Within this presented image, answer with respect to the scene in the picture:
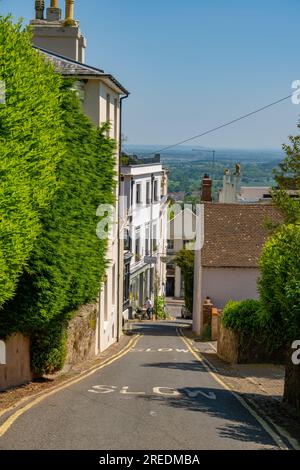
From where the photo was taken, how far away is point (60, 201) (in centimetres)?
1944

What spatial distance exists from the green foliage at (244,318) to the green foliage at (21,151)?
12150 millimetres

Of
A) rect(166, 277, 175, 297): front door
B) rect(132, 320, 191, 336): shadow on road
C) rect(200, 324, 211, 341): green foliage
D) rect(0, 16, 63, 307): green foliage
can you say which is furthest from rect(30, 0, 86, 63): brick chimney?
rect(166, 277, 175, 297): front door

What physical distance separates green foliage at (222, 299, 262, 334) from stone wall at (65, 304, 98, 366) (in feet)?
17.6

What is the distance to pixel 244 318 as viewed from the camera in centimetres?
2852

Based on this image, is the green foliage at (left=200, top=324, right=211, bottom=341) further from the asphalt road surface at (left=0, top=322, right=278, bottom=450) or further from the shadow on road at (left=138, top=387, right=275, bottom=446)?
the shadow on road at (left=138, top=387, right=275, bottom=446)

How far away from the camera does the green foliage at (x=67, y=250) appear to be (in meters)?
18.5

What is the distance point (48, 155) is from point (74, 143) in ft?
15.0

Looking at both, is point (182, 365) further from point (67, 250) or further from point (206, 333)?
point (206, 333)

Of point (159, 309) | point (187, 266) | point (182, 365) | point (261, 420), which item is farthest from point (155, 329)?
point (261, 420)

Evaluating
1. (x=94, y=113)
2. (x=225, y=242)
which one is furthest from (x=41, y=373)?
(x=225, y=242)

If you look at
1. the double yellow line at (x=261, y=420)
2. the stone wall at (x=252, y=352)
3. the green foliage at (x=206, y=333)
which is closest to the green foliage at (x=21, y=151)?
the double yellow line at (x=261, y=420)

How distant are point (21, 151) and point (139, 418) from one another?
5772 millimetres

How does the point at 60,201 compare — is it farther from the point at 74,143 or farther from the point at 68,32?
the point at 68,32
